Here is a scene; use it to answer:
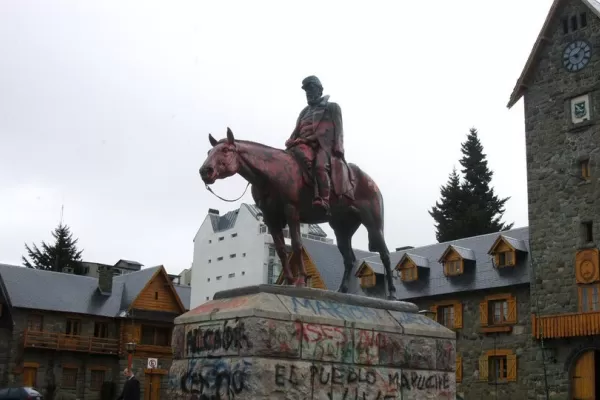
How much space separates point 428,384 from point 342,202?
283 cm

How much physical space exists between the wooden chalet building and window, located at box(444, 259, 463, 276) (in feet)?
56.2

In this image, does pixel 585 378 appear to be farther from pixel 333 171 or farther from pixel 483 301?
pixel 333 171

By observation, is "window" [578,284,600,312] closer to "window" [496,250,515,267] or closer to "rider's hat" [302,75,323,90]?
"window" [496,250,515,267]

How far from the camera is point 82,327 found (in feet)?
166

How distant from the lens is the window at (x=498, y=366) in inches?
1526

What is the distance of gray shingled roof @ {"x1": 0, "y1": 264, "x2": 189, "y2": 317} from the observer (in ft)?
160

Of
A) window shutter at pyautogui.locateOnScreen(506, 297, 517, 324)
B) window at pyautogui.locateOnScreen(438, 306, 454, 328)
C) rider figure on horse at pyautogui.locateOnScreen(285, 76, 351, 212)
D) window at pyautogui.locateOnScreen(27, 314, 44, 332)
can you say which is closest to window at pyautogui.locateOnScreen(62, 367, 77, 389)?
window at pyautogui.locateOnScreen(27, 314, 44, 332)

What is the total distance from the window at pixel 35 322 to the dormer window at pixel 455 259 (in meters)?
23.0

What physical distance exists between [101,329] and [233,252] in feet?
66.9

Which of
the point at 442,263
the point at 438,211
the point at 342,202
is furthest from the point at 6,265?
the point at 342,202

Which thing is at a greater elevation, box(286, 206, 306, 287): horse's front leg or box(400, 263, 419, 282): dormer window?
box(400, 263, 419, 282): dormer window

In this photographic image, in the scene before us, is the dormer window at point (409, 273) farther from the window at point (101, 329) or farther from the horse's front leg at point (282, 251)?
the horse's front leg at point (282, 251)

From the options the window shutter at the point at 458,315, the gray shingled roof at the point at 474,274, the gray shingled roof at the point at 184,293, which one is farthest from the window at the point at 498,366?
the gray shingled roof at the point at 184,293

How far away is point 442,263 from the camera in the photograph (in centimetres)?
4384
